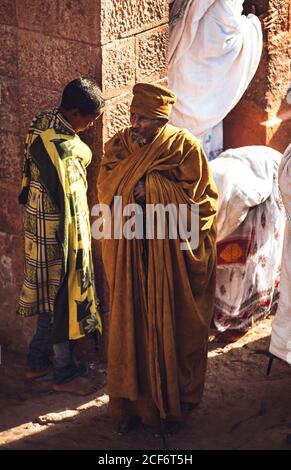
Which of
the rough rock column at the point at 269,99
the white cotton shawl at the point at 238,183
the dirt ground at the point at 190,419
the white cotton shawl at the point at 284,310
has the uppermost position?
the rough rock column at the point at 269,99

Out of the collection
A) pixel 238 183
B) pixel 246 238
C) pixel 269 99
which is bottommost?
pixel 246 238

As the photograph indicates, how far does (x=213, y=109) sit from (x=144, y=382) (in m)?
2.42

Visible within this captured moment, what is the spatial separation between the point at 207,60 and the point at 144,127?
6.25 feet

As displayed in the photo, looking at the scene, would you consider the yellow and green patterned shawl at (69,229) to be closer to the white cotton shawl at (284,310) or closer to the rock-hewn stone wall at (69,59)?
the rock-hewn stone wall at (69,59)

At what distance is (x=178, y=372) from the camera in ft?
20.4

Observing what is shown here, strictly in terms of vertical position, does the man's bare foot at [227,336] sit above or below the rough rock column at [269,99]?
below

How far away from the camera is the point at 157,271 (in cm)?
598

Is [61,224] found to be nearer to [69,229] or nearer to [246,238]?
[69,229]

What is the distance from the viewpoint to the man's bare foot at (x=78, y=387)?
6883mm

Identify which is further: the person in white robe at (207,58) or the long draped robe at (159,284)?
the person in white robe at (207,58)

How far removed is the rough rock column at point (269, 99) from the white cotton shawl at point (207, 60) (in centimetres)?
53

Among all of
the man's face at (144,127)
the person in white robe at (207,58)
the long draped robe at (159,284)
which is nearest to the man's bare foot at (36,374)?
the long draped robe at (159,284)

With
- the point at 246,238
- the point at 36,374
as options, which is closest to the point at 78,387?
the point at 36,374
